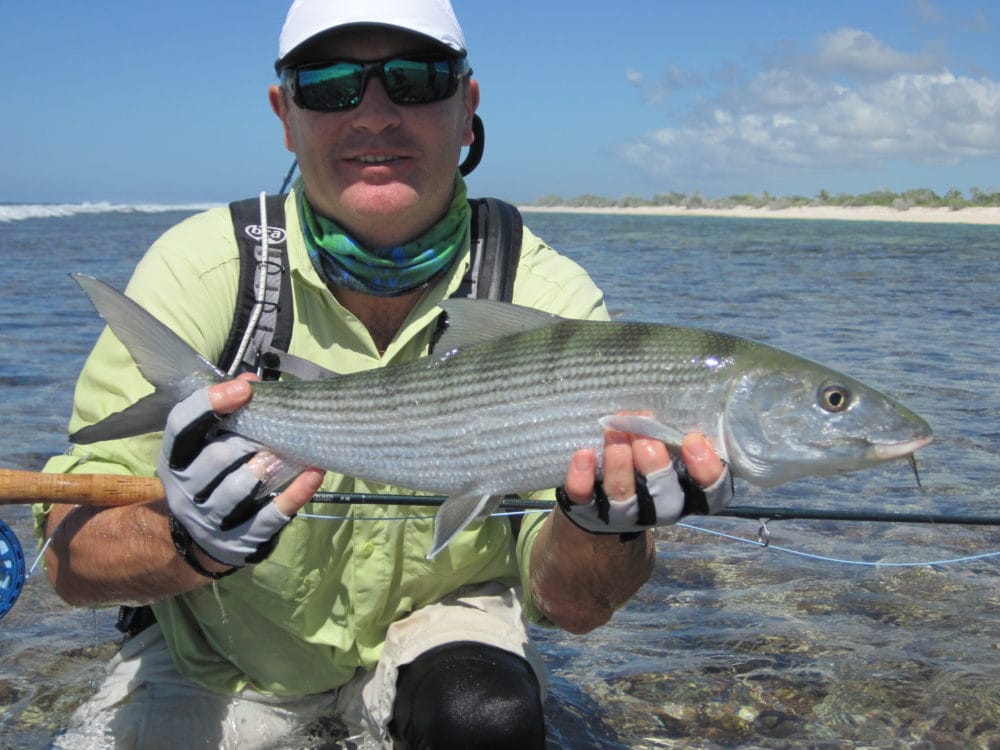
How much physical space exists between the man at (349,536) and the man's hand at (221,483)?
A: 38cm

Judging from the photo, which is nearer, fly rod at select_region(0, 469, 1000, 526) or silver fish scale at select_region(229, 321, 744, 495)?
silver fish scale at select_region(229, 321, 744, 495)

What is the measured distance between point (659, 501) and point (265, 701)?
1.73 meters

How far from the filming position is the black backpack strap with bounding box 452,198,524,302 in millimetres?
3637

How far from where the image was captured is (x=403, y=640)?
355cm

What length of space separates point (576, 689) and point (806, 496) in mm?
2971

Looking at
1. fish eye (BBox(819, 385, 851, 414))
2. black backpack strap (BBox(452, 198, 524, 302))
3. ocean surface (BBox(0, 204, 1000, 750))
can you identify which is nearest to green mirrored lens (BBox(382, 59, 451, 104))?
black backpack strap (BBox(452, 198, 524, 302))

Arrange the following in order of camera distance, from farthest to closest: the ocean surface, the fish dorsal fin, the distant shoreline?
the distant shoreline → the ocean surface → the fish dorsal fin

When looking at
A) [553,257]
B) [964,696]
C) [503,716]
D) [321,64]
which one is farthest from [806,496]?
[321,64]

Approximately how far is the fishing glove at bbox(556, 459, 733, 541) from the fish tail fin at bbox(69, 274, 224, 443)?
44.1 inches

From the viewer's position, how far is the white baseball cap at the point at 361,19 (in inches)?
137

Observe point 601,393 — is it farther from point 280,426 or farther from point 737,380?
point 280,426

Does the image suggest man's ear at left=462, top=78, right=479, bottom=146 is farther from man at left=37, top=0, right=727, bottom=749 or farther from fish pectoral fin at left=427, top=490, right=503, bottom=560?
fish pectoral fin at left=427, top=490, right=503, bottom=560

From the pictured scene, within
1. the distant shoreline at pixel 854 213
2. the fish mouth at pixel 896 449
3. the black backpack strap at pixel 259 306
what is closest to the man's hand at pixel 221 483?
the black backpack strap at pixel 259 306

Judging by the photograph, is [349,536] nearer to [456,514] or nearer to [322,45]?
[456,514]
